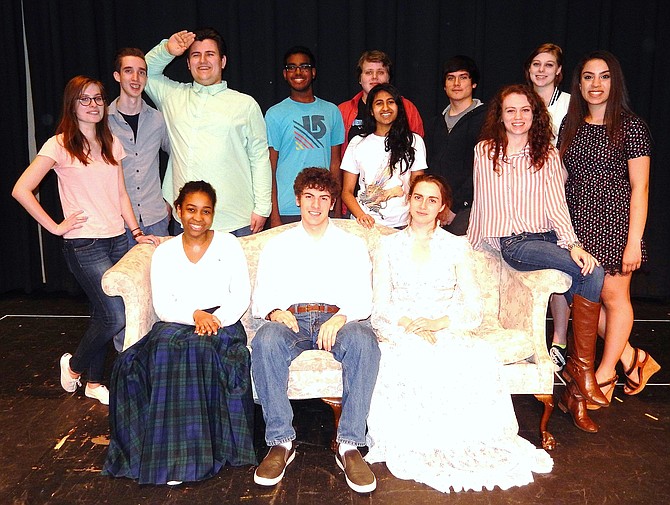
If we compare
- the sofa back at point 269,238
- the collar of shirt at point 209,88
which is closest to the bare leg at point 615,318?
the sofa back at point 269,238

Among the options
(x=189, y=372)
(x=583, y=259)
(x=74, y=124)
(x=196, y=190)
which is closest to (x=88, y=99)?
(x=74, y=124)

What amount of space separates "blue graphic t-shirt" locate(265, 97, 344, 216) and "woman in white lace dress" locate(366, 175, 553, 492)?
101 cm

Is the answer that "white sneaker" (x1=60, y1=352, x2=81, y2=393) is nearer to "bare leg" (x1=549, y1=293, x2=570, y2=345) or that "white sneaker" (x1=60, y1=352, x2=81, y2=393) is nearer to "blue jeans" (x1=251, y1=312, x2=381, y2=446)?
"blue jeans" (x1=251, y1=312, x2=381, y2=446)

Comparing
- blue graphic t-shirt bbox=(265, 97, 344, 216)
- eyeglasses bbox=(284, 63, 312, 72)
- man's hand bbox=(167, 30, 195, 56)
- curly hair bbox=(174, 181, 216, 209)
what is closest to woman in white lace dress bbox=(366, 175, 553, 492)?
curly hair bbox=(174, 181, 216, 209)

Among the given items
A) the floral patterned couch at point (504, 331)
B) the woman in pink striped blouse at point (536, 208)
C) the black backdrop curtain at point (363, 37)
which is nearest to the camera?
the floral patterned couch at point (504, 331)

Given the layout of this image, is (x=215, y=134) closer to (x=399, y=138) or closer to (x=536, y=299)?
(x=399, y=138)

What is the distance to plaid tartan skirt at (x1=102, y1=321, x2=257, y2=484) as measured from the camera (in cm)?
259

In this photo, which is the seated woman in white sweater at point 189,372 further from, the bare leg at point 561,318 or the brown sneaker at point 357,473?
the bare leg at point 561,318

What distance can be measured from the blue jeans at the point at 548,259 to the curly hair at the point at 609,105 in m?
0.47

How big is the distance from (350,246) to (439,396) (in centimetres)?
75

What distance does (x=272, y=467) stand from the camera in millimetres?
2598

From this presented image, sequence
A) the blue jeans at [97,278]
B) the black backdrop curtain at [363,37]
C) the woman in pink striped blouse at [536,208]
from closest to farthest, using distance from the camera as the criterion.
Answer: the woman in pink striped blouse at [536,208] < the blue jeans at [97,278] < the black backdrop curtain at [363,37]

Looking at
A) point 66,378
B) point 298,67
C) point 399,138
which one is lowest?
point 66,378

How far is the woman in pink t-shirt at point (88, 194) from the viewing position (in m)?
3.11
